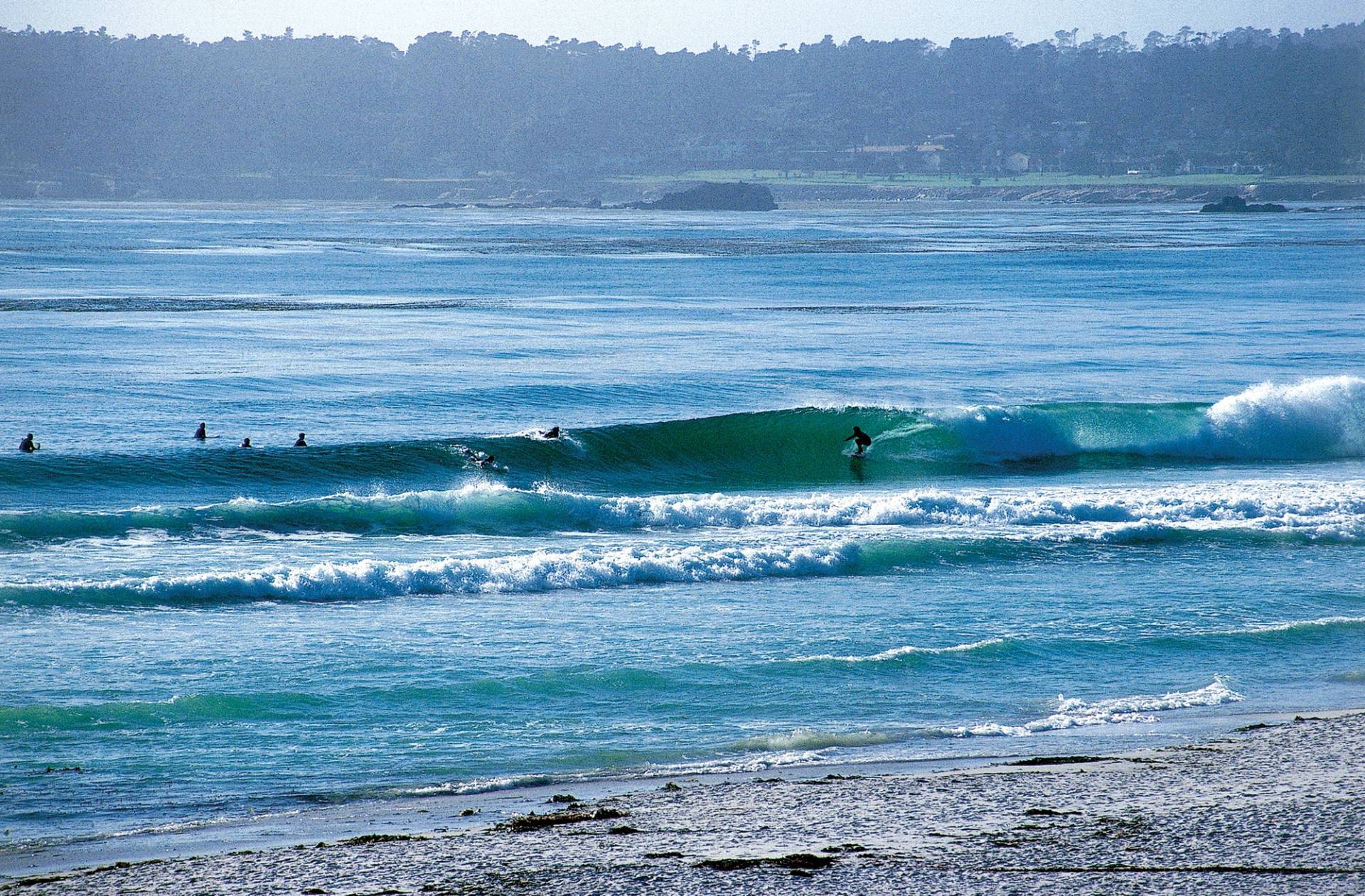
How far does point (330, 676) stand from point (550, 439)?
13.0 metres

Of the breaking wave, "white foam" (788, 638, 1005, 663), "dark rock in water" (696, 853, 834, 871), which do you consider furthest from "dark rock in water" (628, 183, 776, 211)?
"dark rock in water" (696, 853, 834, 871)

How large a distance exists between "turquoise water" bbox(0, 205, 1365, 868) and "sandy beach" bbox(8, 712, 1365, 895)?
3.46ft

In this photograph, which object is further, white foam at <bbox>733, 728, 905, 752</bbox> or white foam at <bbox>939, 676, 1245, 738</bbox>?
white foam at <bbox>939, 676, 1245, 738</bbox>

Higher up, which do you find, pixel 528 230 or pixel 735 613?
pixel 528 230

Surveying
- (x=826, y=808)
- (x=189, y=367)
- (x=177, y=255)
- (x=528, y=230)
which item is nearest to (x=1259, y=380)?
(x=189, y=367)

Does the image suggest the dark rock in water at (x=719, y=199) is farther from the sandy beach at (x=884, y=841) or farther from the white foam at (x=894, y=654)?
the sandy beach at (x=884, y=841)

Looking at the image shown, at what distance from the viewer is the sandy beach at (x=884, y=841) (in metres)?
8.05

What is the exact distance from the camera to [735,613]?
51.2 ft

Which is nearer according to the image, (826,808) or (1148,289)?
(826,808)

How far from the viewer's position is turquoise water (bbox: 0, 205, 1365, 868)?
459 inches

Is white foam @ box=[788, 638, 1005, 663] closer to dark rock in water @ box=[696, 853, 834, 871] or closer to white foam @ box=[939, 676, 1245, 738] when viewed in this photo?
white foam @ box=[939, 676, 1245, 738]

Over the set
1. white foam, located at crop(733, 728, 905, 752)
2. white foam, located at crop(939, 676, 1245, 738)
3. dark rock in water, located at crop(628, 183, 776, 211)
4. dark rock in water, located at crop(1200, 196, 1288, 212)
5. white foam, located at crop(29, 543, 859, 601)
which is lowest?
white foam, located at crop(939, 676, 1245, 738)

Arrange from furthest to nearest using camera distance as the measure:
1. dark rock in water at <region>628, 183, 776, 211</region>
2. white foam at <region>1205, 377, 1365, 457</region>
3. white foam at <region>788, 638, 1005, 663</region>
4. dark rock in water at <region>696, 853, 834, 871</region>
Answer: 1. dark rock in water at <region>628, 183, 776, 211</region>
2. white foam at <region>1205, 377, 1365, 457</region>
3. white foam at <region>788, 638, 1005, 663</region>
4. dark rock in water at <region>696, 853, 834, 871</region>

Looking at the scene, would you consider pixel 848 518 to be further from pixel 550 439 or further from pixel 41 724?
pixel 41 724
